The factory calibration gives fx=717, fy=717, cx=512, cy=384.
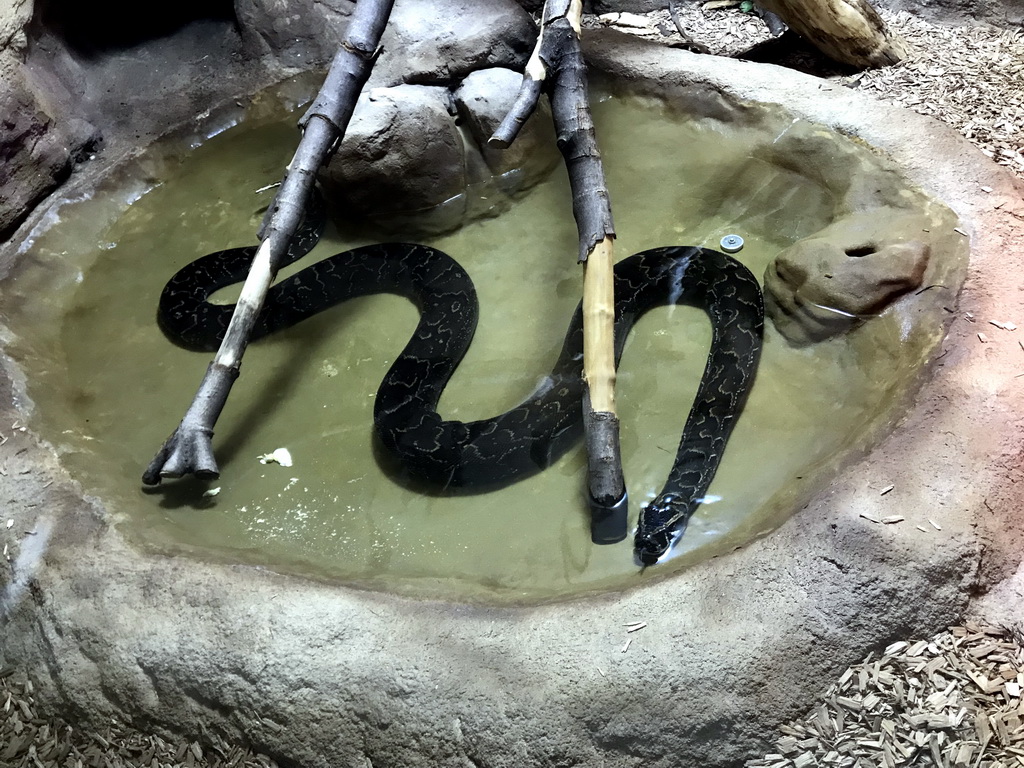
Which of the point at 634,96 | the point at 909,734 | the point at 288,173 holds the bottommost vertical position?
the point at 909,734

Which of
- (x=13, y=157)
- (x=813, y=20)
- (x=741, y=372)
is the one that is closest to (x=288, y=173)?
(x=13, y=157)

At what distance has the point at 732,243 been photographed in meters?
4.27

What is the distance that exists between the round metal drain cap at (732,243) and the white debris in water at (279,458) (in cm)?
273

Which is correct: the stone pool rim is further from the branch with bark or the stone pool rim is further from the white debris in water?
the white debris in water

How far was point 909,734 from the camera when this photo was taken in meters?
2.24

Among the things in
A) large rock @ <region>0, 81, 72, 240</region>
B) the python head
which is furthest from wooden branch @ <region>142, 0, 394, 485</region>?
large rock @ <region>0, 81, 72, 240</region>

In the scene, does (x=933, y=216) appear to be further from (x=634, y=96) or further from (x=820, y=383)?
(x=634, y=96)

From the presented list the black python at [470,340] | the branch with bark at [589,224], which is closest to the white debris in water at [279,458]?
the black python at [470,340]

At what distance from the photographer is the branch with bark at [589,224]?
304cm

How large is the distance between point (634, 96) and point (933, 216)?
89.5 inches

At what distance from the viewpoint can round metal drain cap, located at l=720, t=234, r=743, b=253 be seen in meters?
4.25

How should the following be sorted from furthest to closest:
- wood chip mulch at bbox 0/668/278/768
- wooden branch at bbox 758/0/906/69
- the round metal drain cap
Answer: wooden branch at bbox 758/0/906/69 < the round metal drain cap < wood chip mulch at bbox 0/668/278/768

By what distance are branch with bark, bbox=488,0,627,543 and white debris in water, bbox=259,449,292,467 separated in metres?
1.46

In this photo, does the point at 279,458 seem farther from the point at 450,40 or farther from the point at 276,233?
the point at 450,40
